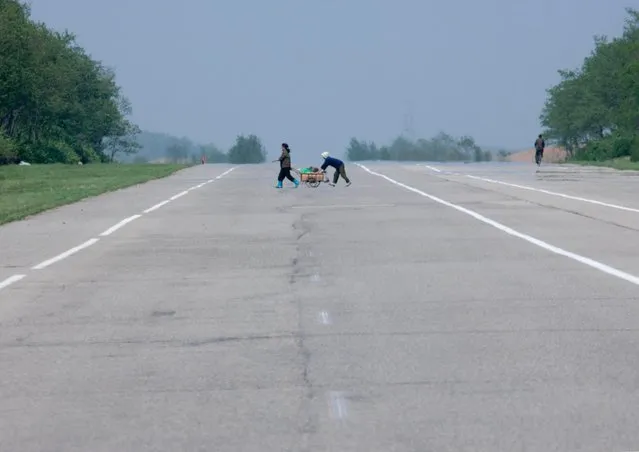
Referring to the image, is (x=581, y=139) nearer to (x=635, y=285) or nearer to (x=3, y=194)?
(x=3, y=194)

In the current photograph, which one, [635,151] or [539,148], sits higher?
[539,148]

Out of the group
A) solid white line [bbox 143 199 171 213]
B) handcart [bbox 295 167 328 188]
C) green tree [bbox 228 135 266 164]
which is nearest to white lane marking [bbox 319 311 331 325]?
solid white line [bbox 143 199 171 213]

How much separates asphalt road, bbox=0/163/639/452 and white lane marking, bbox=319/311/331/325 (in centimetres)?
6

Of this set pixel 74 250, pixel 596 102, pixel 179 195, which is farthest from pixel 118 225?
pixel 596 102

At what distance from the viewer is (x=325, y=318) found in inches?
475

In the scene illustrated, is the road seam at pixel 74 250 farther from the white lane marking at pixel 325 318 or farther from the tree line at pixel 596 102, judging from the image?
the tree line at pixel 596 102

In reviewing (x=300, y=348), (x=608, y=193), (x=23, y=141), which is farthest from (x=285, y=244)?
(x=23, y=141)

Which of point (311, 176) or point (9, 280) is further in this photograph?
point (311, 176)

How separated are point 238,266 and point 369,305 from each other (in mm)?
4554

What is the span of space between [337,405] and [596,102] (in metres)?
113

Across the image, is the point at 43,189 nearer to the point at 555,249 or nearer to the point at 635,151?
the point at 555,249

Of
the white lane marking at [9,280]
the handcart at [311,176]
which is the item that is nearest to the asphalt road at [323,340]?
the white lane marking at [9,280]

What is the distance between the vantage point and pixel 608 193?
37250 millimetres

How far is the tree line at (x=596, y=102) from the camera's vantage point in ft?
332
